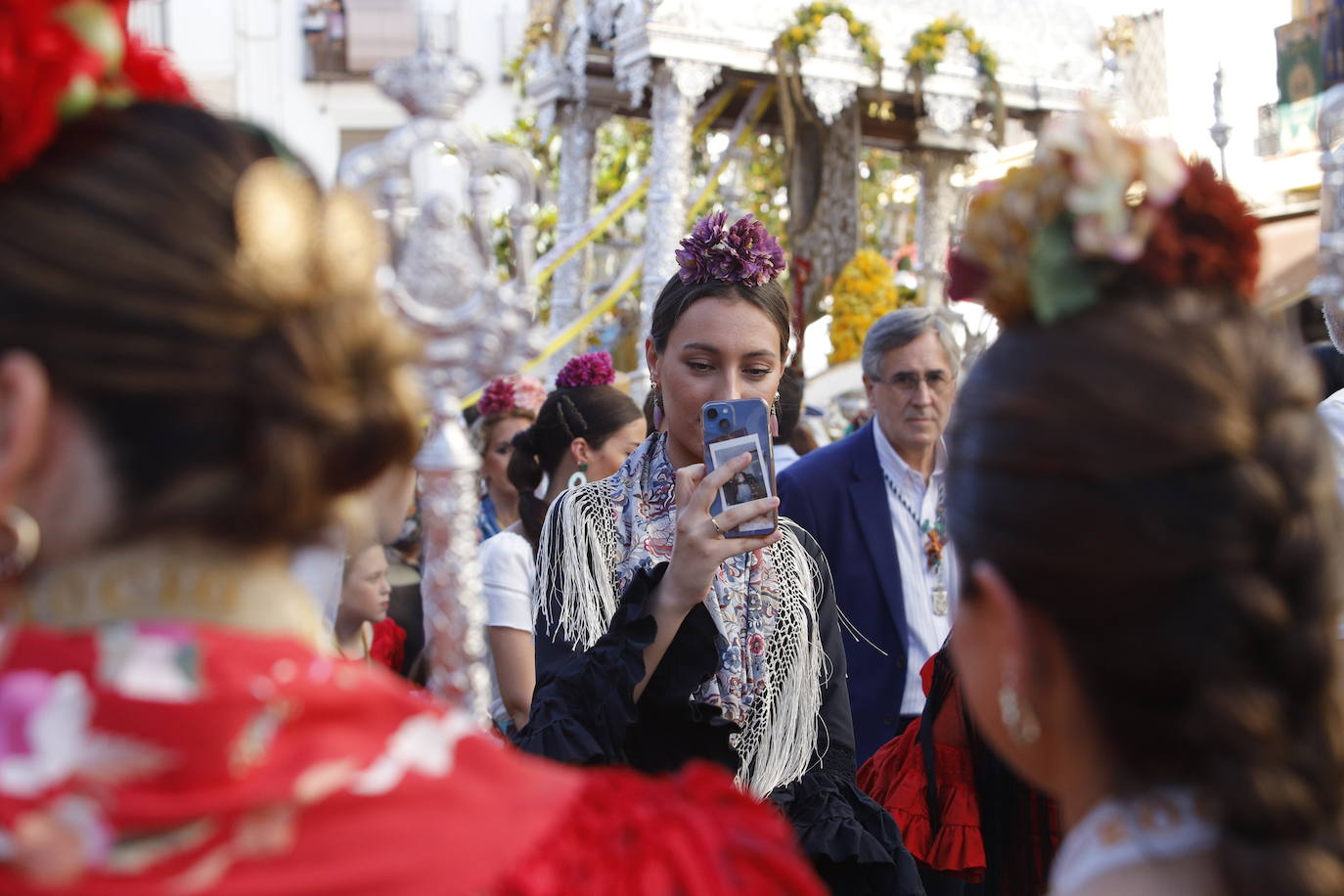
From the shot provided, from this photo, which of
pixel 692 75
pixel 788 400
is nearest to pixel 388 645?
pixel 788 400

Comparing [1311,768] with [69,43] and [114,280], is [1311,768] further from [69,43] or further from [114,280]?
[69,43]

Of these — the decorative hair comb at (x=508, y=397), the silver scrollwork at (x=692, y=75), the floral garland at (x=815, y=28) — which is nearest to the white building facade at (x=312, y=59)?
the floral garland at (x=815, y=28)

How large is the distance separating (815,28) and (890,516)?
20.1 feet

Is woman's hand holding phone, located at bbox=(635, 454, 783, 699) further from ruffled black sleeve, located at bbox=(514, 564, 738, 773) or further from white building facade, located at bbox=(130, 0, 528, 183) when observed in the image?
white building facade, located at bbox=(130, 0, 528, 183)

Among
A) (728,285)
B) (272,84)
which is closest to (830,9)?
(728,285)

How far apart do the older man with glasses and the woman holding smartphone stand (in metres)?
0.99

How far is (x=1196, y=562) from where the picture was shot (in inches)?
41.1

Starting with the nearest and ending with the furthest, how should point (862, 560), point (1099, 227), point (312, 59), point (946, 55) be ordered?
1. point (1099, 227)
2. point (862, 560)
3. point (946, 55)
4. point (312, 59)

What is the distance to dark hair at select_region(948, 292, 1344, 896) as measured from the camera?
1042 millimetres

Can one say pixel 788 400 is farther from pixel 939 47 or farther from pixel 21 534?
pixel 939 47

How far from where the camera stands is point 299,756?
0.98 metres

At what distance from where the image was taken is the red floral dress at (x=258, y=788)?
92 cm

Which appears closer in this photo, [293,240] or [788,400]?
[293,240]

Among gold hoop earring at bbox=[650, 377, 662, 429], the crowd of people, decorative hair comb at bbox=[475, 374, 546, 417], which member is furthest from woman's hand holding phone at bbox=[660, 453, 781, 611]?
decorative hair comb at bbox=[475, 374, 546, 417]
